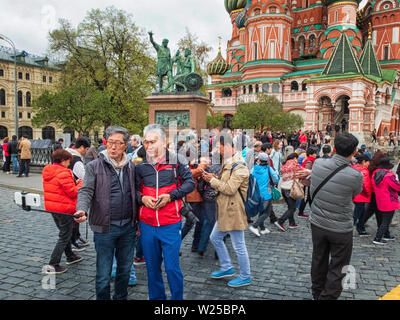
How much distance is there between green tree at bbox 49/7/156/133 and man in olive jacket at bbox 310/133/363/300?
23263 millimetres

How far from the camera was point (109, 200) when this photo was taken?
347cm

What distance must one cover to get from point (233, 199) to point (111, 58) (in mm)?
24942

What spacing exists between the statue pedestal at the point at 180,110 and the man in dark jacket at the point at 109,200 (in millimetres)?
11026

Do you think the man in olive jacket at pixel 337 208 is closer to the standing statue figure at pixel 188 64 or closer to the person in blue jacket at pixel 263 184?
the person in blue jacket at pixel 263 184

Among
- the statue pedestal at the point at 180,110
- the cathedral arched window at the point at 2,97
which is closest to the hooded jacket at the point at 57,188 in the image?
the statue pedestal at the point at 180,110

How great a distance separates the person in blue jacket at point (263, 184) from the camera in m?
6.90

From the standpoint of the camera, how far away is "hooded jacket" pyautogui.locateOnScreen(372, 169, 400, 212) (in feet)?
20.8

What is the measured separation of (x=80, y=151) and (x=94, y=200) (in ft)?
9.07

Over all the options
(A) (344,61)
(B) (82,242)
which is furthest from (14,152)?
(A) (344,61)

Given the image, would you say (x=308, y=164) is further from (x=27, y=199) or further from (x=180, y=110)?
(x=180, y=110)

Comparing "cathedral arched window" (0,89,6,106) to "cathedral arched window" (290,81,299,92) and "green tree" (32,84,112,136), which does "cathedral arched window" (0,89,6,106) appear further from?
"cathedral arched window" (290,81,299,92)

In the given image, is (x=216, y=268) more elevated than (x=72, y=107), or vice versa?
(x=72, y=107)

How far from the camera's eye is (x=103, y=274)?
11.4ft

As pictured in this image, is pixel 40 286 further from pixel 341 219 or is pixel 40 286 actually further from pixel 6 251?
pixel 341 219
